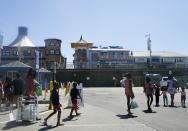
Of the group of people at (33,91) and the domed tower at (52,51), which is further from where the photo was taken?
the domed tower at (52,51)

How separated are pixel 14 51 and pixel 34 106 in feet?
182

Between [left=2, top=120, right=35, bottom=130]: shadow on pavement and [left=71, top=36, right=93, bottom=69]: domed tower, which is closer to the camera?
[left=2, top=120, right=35, bottom=130]: shadow on pavement

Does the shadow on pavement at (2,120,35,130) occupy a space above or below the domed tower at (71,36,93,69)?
below

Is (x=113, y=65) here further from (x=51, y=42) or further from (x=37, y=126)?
(x=37, y=126)

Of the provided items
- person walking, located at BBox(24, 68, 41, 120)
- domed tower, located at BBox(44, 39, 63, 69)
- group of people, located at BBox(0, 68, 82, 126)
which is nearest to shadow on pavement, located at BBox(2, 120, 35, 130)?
group of people, located at BBox(0, 68, 82, 126)

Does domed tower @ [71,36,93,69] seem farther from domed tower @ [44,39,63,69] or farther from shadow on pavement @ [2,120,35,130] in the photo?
shadow on pavement @ [2,120,35,130]

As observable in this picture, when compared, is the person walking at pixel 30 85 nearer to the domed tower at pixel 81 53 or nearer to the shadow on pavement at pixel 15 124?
the shadow on pavement at pixel 15 124

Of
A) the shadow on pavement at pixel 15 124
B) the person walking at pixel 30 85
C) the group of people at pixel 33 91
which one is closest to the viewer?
the shadow on pavement at pixel 15 124

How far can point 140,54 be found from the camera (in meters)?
72.5

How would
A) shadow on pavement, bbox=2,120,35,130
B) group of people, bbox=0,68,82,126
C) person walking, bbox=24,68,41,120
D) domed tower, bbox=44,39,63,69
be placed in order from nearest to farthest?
shadow on pavement, bbox=2,120,35,130 < group of people, bbox=0,68,82,126 < person walking, bbox=24,68,41,120 < domed tower, bbox=44,39,63,69

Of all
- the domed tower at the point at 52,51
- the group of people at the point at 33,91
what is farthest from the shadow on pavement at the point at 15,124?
the domed tower at the point at 52,51

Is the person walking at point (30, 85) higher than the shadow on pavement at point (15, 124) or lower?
higher

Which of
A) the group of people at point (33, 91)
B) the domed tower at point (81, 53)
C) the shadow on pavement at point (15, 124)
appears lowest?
the shadow on pavement at point (15, 124)

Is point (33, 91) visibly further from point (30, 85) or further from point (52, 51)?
point (52, 51)
